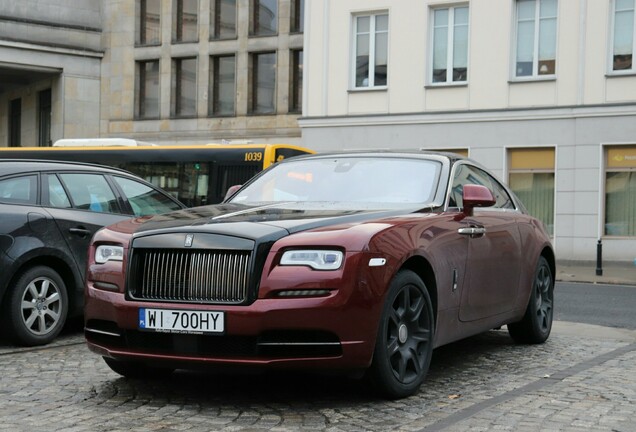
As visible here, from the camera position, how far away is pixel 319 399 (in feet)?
20.2

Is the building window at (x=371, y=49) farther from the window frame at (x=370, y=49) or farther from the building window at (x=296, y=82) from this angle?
the building window at (x=296, y=82)

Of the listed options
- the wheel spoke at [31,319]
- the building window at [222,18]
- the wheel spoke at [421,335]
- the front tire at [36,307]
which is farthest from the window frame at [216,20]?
the wheel spoke at [421,335]

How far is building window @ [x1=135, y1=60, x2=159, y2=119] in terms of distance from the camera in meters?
39.1

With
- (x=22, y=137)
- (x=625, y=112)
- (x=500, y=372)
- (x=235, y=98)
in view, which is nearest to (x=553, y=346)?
(x=500, y=372)

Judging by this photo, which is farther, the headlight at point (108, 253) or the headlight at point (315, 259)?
the headlight at point (108, 253)

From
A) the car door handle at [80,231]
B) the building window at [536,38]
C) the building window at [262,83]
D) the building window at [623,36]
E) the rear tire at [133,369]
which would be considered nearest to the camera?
the rear tire at [133,369]

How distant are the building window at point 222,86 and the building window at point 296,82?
254cm

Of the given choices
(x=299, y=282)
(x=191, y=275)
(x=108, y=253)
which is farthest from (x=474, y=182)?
(x=108, y=253)

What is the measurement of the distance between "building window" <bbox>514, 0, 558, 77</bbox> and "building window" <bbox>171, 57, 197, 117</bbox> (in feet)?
49.2

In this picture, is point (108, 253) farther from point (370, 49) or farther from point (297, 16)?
point (297, 16)

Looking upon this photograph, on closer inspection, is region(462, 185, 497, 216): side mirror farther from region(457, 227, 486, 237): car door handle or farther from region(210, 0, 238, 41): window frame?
region(210, 0, 238, 41): window frame

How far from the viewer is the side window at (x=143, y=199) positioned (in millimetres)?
9734

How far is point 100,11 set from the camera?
133 ft

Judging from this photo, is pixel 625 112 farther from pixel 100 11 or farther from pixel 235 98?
pixel 100 11
